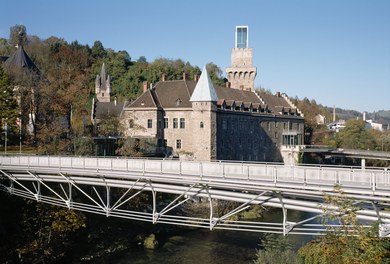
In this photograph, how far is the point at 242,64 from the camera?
71.3 meters

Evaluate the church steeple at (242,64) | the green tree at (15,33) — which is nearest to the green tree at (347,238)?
the church steeple at (242,64)

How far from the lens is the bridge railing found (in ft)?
61.8

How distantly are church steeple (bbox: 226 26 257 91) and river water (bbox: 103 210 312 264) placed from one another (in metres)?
36.6

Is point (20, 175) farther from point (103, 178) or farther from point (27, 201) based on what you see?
point (103, 178)

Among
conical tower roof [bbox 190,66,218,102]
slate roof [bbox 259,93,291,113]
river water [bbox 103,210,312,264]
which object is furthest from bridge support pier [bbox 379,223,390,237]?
slate roof [bbox 259,93,291,113]

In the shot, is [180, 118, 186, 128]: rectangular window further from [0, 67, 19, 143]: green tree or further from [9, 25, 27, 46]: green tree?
[9, 25, 27, 46]: green tree

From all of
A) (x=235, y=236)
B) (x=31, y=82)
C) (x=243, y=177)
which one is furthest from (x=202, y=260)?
(x=31, y=82)

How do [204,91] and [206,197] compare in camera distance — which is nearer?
[206,197]

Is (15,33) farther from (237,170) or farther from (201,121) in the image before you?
(237,170)

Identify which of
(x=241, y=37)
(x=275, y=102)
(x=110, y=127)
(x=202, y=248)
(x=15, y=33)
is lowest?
(x=202, y=248)

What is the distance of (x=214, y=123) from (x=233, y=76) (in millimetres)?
23889

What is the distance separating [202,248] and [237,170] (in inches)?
515

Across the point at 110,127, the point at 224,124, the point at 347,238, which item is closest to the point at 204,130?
the point at 224,124

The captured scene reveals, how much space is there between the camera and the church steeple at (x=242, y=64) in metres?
70.9
